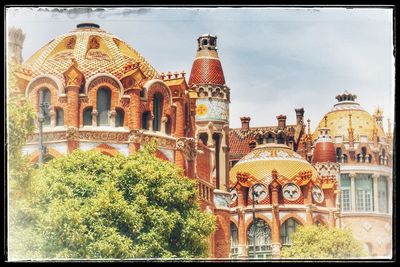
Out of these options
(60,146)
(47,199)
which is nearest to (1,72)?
(47,199)

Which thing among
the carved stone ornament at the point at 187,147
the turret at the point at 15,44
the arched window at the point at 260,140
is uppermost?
the turret at the point at 15,44

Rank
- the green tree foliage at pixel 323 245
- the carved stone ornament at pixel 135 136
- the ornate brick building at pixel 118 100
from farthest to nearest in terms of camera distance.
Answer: the carved stone ornament at pixel 135 136, the ornate brick building at pixel 118 100, the green tree foliage at pixel 323 245

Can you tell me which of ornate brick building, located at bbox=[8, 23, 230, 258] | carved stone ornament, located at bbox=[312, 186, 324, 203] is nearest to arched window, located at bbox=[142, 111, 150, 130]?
ornate brick building, located at bbox=[8, 23, 230, 258]

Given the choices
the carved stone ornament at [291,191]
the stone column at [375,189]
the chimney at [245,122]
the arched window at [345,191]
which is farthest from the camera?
the carved stone ornament at [291,191]

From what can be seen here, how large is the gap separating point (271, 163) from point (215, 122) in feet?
11.2

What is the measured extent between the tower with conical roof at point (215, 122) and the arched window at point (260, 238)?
0.89m

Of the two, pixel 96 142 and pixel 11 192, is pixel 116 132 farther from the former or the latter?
pixel 11 192

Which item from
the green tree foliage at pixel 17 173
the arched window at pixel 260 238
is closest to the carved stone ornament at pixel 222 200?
the arched window at pixel 260 238

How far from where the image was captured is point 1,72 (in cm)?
2977

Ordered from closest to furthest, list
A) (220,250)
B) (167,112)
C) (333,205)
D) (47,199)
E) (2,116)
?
(2,116) → (47,199) → (220,250) → (167,112) → (333,205)

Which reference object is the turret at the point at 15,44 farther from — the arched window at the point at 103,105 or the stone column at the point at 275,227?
the stone column at the point at 275,227

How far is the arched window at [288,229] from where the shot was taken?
40.4 metres

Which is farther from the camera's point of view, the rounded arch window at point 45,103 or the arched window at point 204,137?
the arched window at point 204,137

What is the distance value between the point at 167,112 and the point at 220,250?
507 centimetres
